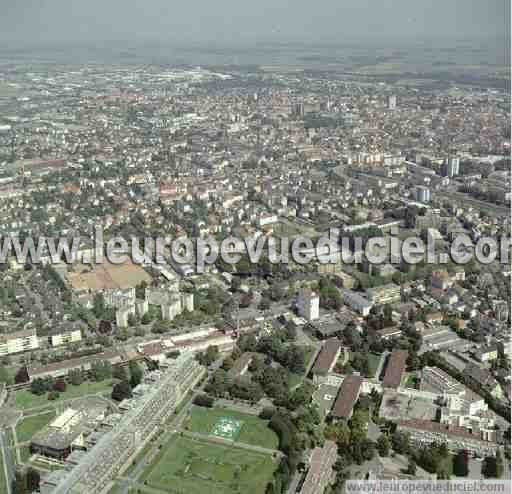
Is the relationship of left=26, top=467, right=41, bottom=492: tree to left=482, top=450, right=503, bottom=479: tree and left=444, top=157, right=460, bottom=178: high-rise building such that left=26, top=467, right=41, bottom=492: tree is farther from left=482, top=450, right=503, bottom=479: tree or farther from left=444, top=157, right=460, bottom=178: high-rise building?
left=444, top=157, right=460, bottom=178: high-rise building

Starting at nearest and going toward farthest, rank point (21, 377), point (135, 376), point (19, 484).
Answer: point (19, 484), point (135, 376), point (21, 377)

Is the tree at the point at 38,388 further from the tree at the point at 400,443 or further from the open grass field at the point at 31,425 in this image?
the tree at the point at 400,443

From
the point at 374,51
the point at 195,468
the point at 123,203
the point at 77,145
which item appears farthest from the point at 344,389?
the point at 374,51

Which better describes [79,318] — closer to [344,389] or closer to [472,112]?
[344,389]

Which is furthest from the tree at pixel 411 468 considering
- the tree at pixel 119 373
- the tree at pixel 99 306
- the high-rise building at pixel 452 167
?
the high-rise building at pixel 452 167

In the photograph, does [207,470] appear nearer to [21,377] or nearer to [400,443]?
[400,443]

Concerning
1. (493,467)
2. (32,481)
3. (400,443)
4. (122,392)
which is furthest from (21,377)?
(493,467)
